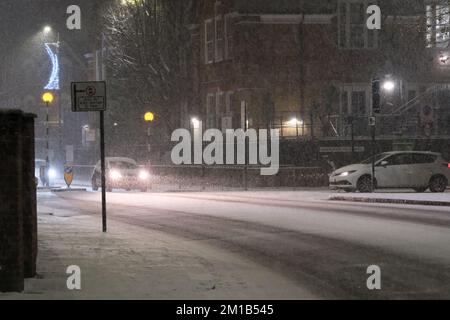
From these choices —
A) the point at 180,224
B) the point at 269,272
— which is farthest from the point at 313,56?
the point at 269,272

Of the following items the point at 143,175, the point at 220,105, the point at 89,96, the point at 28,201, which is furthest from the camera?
the point at 220,105

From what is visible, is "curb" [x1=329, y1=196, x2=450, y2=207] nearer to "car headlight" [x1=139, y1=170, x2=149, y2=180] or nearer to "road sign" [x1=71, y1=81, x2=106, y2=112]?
"car headlight" [x1=139, y1=170, x2=149, y2=180]

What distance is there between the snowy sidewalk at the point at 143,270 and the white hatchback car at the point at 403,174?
47.5ft

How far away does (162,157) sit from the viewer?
138ft

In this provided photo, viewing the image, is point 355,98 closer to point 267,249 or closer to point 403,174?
point 403,174

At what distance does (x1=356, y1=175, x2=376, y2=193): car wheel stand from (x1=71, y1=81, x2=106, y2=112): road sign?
1622 centimetres

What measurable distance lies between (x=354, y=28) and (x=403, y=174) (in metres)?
14.9

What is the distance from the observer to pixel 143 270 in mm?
10664

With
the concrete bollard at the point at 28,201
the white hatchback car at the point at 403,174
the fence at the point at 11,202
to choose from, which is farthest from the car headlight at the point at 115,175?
the fence at the point at 11,202

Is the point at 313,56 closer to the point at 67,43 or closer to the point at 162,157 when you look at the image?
the point at 162,157

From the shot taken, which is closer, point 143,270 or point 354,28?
point 143,270

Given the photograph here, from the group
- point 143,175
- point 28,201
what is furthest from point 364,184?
point 28,201

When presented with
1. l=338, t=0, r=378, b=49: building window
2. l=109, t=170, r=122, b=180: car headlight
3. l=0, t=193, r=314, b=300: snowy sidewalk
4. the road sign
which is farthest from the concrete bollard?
l=338, t=0, r=378, b=49: building window

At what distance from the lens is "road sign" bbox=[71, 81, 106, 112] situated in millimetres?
14344
